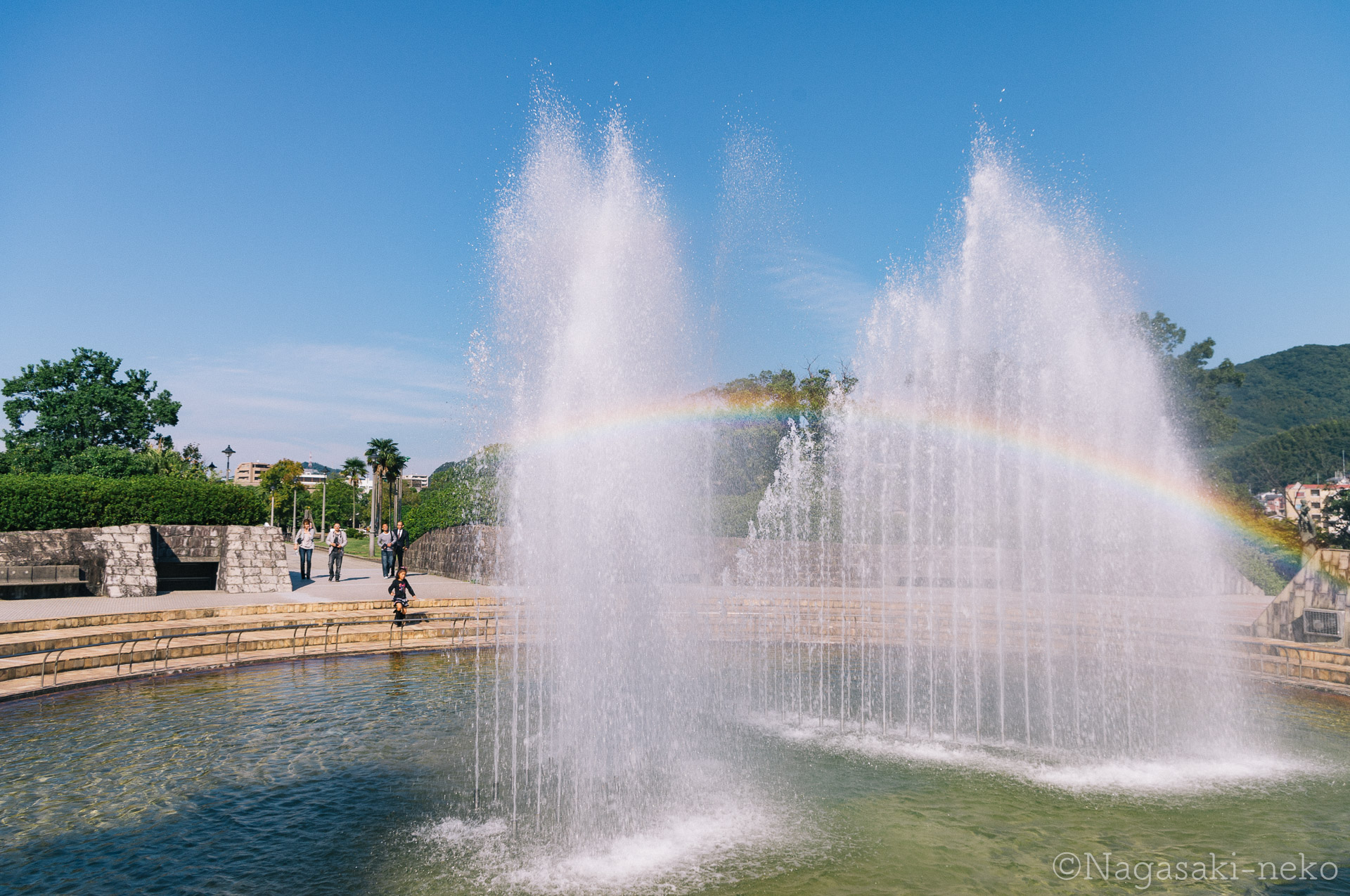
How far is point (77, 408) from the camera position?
38438 mm

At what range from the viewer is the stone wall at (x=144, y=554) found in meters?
15.9

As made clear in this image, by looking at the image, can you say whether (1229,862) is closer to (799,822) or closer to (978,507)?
(799,822)

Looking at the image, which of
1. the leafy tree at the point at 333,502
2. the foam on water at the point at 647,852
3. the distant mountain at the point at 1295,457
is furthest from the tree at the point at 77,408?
the distant mountain at the point at 1295,457

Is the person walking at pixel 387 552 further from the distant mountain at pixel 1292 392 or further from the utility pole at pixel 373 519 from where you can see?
the distant mountain at pixel 1292 392

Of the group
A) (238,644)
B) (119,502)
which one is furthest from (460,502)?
(238,644)

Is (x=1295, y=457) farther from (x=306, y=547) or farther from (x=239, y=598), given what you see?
(x=239, y=598)

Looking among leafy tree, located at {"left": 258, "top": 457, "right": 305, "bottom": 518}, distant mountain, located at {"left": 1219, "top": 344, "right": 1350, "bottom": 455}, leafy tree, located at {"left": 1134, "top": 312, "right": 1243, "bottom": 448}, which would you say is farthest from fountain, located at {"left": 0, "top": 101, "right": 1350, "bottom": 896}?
distant mountain, located at {"left": 1219, "top": 344, "right": 1350, "bottom": 455}

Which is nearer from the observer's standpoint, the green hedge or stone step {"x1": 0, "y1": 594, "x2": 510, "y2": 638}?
stone step {"x1": 0, "y1": 594, "x2": 510, "y2": 638}

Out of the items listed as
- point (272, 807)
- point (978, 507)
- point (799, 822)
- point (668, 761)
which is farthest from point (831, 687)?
point (978, 507)

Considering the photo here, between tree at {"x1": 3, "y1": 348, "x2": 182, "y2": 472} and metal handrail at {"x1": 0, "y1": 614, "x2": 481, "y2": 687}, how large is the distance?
31.7 metres

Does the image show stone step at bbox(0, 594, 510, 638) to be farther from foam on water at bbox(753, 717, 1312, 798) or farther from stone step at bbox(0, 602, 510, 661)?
foam on water at bbox(753, 717, 1312, 798)

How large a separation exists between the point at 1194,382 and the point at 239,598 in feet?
127

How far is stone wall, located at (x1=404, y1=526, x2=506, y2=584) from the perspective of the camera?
72.7ft

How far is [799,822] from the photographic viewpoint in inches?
252
